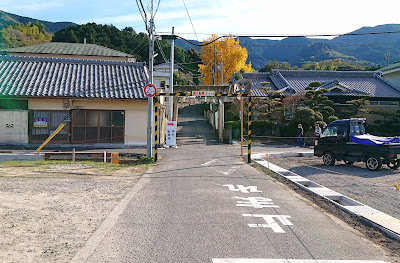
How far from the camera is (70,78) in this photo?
22.5 m

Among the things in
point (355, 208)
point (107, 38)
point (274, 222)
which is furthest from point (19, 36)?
point (355, 208)

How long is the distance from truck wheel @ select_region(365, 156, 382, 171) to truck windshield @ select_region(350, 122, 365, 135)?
1.55 m

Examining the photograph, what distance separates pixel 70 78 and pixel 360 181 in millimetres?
18205

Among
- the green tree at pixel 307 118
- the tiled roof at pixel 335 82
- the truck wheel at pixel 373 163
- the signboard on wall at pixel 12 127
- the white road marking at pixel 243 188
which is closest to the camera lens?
the white road marking at pixel 243 188

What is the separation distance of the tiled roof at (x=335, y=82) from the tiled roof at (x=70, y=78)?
14.9 metres

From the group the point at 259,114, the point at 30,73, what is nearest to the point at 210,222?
the point at 30,73

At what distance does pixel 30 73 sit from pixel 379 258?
73.7ft

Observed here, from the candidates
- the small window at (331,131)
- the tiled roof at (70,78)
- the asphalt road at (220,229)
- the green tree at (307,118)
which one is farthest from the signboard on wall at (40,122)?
the green tree at (307,118)

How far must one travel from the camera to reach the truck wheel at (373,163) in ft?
45.8

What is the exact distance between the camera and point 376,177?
500 inches

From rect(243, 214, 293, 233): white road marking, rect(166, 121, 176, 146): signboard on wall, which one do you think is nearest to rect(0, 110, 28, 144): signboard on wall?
rect(166, 121, 176, 146): signboard on wall

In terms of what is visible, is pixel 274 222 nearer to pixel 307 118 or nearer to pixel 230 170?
pixel 230 170

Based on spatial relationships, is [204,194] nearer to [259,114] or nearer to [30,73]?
[30,73]

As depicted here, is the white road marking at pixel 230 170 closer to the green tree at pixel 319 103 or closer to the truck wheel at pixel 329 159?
the truck wheel at pixel 329 159
